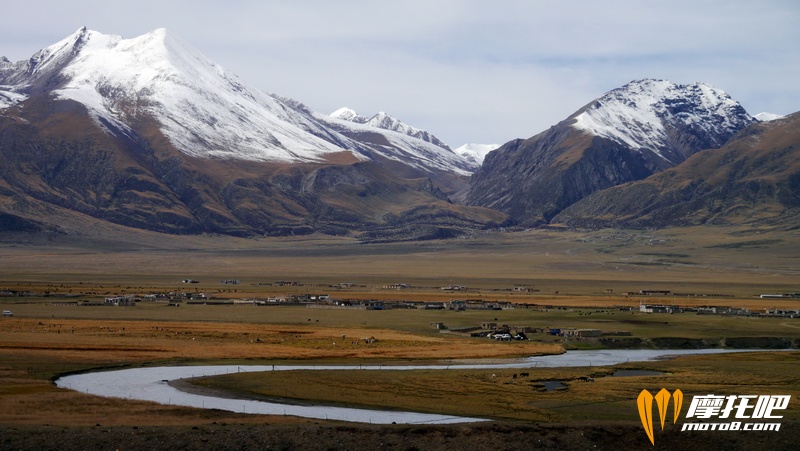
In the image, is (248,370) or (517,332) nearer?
(248,370)

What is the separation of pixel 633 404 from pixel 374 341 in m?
43.4

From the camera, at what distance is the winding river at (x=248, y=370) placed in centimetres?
5888

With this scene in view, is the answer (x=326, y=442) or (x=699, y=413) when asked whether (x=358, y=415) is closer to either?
(x=326, y=442)

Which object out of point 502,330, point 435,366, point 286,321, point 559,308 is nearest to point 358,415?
point 435,366

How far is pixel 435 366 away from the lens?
272ft

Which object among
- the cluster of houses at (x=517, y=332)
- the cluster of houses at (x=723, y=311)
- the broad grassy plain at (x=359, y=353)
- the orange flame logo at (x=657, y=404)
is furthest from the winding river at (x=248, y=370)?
the cluster of houses at (x=723, y=311)

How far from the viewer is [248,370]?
7744 centimetres

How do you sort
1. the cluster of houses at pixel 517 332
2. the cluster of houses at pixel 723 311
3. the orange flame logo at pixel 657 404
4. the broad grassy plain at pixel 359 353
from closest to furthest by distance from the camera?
the orange flame logo at pixel 657 404
the broad grassy plain at pixel 359 353
the cluster of houses at pixel 517 332
the cluster of houses at pixel 723 311

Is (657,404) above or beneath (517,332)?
above

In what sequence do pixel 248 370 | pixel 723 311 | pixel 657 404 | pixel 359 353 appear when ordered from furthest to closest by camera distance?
pixel 723 311, pixel 359 353, pixel 248 370, pixel 657 404

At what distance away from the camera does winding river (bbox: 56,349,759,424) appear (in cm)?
5888

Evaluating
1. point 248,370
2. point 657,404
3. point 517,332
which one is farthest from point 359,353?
point 657,404

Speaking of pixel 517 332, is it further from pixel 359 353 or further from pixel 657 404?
pixel 657 404

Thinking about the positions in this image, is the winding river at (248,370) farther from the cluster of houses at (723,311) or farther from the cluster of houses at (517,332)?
the cluster of houses at (723,311)
